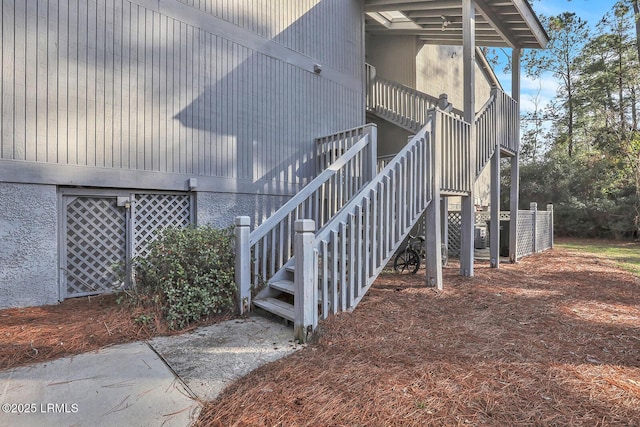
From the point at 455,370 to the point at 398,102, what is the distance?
7.11m

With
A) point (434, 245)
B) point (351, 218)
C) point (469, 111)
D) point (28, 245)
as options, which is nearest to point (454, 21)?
point (469, 111)

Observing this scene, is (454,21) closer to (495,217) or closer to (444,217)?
(444,217)

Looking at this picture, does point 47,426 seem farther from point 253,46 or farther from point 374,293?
point 253,46

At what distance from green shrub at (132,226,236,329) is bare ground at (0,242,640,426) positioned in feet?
0.81

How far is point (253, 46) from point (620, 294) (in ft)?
21.7

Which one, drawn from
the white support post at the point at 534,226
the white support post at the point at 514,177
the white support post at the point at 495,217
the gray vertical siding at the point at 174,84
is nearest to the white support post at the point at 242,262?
the gray vertical siding at the point at 174,84

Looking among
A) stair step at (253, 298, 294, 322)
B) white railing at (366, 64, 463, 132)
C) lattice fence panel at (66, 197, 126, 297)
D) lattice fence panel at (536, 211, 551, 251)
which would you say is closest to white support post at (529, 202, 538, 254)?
lattice fence panel at (536, 211, 551, 251)

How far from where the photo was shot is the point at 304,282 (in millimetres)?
2947

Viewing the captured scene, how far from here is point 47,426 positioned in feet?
6.04

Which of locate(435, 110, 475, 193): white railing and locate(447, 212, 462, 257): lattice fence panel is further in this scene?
locate(447, 212, 462, 257): lattice fence panel

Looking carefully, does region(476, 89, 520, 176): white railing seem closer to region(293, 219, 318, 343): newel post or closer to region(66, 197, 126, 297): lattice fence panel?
region(293, 219, 318, 343): newel post

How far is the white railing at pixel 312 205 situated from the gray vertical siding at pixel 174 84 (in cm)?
131

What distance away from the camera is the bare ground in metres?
1.94

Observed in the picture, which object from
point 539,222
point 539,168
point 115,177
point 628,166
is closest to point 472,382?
point 115,177
